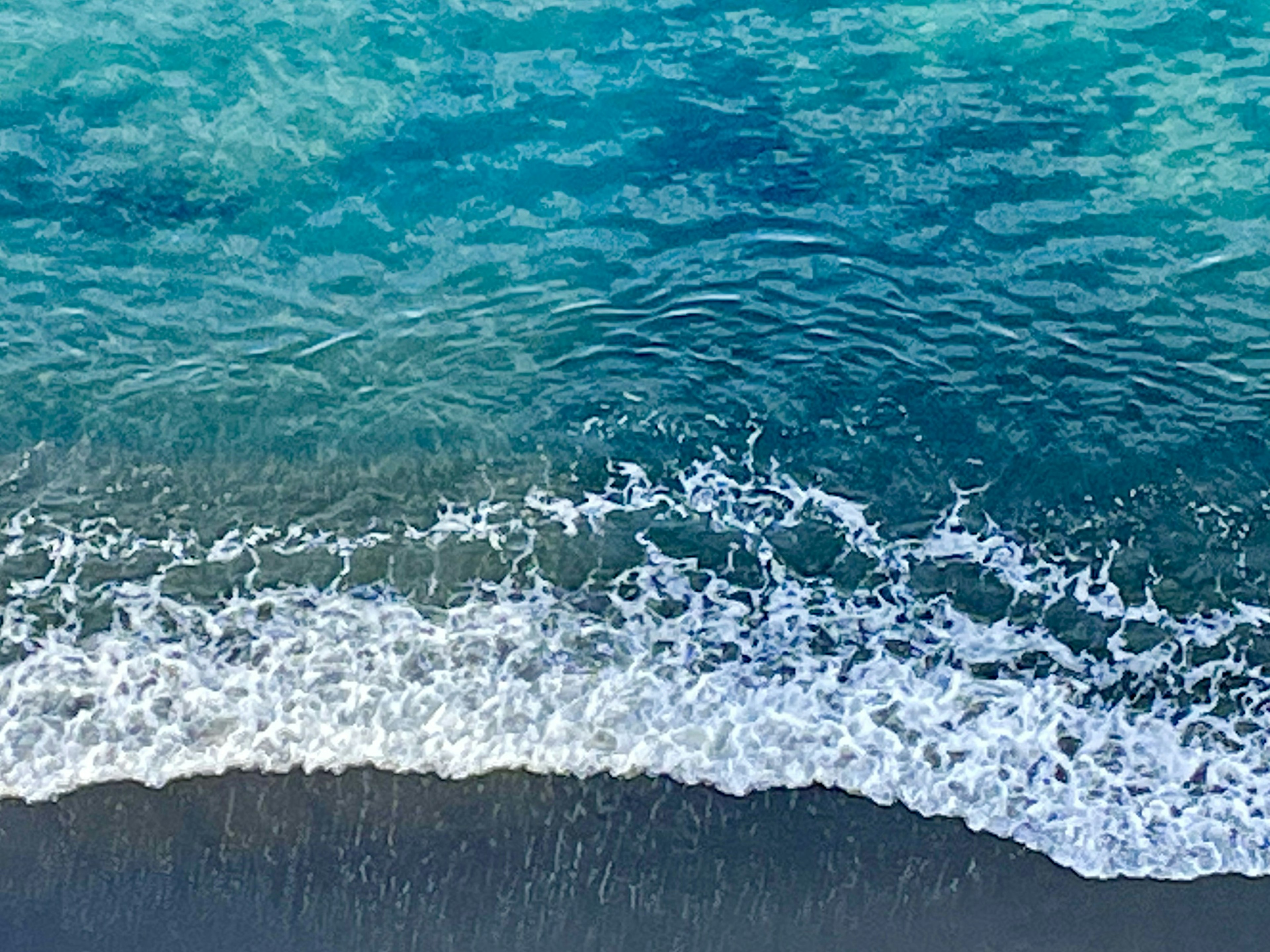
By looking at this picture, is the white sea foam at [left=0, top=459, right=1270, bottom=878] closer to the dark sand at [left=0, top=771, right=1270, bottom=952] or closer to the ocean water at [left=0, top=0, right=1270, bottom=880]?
the ocean water at [left=0, top=0, right=1270, bottom=880]

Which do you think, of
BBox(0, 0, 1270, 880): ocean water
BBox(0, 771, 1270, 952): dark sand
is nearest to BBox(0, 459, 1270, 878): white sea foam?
BBox(0, 0, 1270, 880): ocean water

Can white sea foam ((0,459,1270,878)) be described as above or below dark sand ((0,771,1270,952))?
above

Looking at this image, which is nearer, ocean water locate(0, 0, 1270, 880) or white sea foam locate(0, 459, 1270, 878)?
white sea foam locate(0, 459, 1270, 878)

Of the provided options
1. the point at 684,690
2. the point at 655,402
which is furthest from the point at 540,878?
the point at 655,402

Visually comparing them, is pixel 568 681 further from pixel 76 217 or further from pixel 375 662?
pixel 76 217

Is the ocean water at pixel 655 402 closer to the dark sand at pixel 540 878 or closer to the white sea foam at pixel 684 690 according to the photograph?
the white sea foam at pixel 684 690

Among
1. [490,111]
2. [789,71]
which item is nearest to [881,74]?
[789,71]

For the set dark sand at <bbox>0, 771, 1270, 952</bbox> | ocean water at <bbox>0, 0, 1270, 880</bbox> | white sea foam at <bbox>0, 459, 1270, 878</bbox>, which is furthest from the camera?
ocean water at <bbox>0, 0, 1270, 880</bbox>
